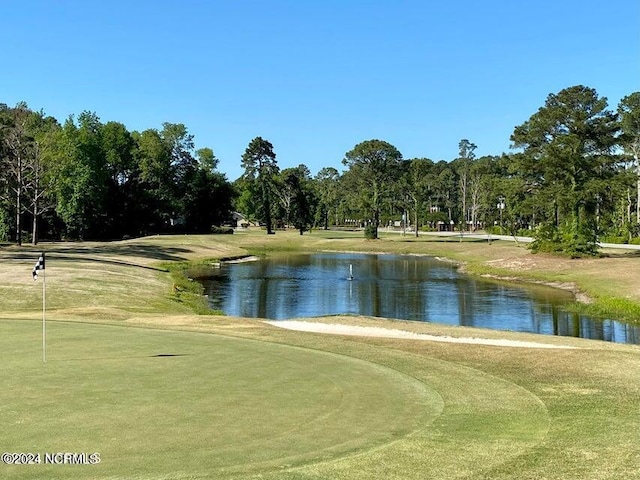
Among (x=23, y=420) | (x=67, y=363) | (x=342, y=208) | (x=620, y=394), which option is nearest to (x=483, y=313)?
(x=620, y=394)

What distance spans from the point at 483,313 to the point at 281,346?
2325 cm

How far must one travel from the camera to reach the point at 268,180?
13362cm

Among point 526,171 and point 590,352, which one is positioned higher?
point 526,171

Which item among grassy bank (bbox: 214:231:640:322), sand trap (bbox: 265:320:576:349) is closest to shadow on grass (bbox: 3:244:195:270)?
grassy bank (bbox: 214:231:640:322)

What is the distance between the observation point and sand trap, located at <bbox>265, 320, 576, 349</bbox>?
21812 mm

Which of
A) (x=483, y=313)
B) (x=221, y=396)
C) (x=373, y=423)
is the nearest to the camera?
(x=373, y=423)

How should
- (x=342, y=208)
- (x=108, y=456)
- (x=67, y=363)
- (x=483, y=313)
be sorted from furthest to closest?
(x=342, y=208), (x=483, y=313), (x=67, y=363), (x=108, y=456)

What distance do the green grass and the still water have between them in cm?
1323

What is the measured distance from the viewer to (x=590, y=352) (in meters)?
19.2

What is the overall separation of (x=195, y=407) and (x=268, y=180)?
123 meters

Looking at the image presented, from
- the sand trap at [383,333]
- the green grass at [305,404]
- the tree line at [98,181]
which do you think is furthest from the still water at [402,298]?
the tree line at [98,181]

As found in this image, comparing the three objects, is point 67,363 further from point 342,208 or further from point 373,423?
point 342,208

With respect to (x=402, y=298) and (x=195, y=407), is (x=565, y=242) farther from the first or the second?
(x=195, y=407)

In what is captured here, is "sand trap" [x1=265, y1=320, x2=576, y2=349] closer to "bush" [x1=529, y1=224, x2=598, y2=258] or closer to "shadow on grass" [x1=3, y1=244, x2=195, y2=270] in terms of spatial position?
"shadow on grass" [x1=3, y1=244, x2=195, y2=270]
